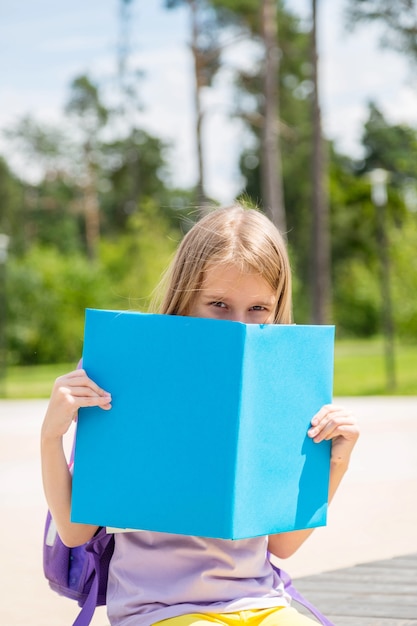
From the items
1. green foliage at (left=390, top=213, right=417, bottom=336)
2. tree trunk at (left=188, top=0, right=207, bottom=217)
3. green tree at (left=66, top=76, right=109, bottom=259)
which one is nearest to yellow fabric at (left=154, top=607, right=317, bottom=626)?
green foliage at (left=390, top=213, right=417, bottom=336)

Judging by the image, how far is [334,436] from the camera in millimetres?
1842

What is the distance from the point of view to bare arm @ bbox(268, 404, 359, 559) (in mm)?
1814

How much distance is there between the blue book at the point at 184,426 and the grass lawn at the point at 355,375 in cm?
1339

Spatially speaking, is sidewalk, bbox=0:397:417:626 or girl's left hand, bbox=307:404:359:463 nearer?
girl's left hand, bbox=307:404:359:463

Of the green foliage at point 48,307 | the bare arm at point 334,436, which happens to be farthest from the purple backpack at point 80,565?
the green foliage at point 48,307

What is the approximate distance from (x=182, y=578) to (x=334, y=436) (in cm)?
41

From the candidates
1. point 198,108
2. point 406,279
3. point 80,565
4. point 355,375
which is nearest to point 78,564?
point 80,565

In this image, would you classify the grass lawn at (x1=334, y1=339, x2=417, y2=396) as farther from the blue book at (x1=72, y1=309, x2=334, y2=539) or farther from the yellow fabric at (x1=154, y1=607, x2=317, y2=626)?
the blue book at (x1=72, y1=309, x2=334, y2=539)

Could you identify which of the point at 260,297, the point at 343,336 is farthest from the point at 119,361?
the point at 343,336

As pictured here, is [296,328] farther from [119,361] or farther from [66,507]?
[66,507]

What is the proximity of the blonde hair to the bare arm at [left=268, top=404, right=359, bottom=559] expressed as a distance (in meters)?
0.32

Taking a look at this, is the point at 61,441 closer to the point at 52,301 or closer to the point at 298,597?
the point at 298,597

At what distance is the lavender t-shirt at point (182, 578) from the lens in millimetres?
1806

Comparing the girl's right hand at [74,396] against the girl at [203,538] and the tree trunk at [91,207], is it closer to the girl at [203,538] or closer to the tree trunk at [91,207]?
the girl at [203,538]
